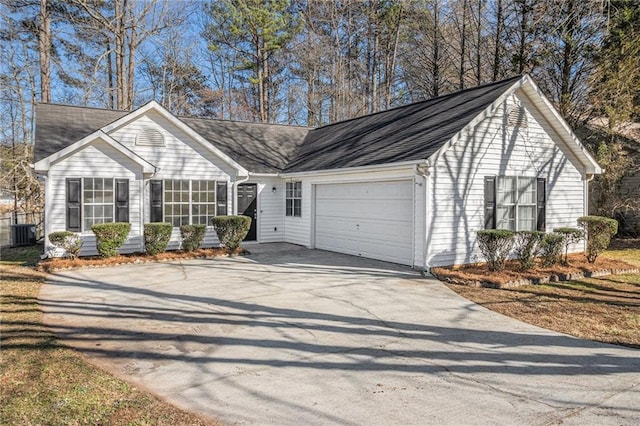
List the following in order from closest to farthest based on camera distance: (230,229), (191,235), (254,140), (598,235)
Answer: (598,235) → (191,235) → (230,229) → (254,140)

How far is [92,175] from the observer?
39.7 ft

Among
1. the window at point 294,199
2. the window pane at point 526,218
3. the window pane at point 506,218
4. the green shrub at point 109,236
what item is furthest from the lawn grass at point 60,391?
the window pane at point 526,218

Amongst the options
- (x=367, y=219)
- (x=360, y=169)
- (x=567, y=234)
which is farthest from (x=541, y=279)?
(x=360, y=169)

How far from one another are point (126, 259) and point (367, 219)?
21.4 ft

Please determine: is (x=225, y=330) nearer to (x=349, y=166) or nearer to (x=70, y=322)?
(x=70, y=322)

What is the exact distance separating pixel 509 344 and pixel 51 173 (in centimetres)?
1152

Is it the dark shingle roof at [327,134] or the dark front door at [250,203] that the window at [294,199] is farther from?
the dark front door at [250,203]

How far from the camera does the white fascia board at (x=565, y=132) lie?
453 inches

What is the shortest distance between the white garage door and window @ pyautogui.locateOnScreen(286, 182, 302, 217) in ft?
3.66

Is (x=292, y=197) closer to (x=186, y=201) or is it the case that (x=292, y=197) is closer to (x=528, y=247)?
(x=186, y=201)

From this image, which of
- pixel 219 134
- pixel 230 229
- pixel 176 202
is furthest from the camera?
pixel 219 134

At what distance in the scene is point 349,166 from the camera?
12.2 m

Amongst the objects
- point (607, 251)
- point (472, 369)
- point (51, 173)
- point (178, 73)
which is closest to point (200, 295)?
point (472, 369)

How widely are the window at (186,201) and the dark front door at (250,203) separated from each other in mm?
1056
